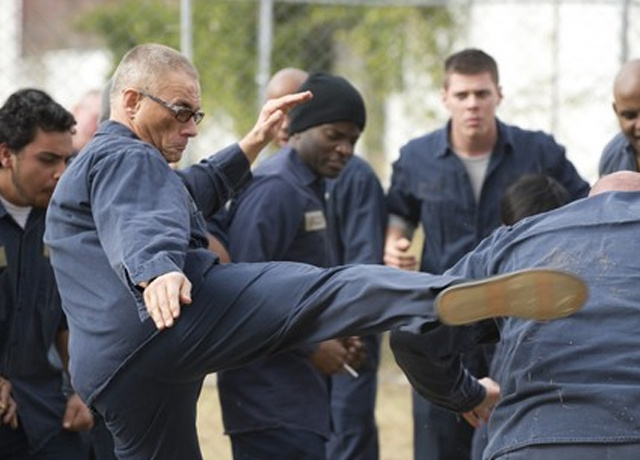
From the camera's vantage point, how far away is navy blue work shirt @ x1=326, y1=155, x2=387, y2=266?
7.82 m

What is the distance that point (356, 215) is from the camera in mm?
7910

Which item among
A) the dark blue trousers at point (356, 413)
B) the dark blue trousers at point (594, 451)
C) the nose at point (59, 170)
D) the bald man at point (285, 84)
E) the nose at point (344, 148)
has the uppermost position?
the bald man at point (285, 84)

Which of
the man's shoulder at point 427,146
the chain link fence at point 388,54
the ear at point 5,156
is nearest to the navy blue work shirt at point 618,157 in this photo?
the man's shoulder at point 427,146

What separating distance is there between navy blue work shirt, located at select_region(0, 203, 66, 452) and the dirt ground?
9.52 ft

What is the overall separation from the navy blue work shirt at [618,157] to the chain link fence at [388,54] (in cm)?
310

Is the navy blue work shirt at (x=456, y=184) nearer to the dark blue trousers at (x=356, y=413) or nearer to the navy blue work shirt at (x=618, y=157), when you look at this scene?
the navy blue work shirt at (x=618, y=157)

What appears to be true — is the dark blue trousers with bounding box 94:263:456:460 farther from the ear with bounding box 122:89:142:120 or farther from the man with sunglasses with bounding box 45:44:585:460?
the ear with bounding box 122:89:142:120

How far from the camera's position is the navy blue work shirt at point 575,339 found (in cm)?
423

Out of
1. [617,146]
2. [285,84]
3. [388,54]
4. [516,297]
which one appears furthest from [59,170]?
[388,54]

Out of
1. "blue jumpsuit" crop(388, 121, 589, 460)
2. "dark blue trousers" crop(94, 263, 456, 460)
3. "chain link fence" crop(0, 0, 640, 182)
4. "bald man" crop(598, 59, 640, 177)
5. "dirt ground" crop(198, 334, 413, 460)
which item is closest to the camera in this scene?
"dark blue trousers" crop(94, 263, 456, 460)

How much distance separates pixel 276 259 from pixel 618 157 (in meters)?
1.89

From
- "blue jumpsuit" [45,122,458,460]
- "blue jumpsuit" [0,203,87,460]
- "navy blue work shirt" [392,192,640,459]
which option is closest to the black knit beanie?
"blue jumpsuit" [0,203,87,460]

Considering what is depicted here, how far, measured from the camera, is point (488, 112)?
24.5 feet

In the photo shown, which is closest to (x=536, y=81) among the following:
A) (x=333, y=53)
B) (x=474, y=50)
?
(x=333, y=53)
